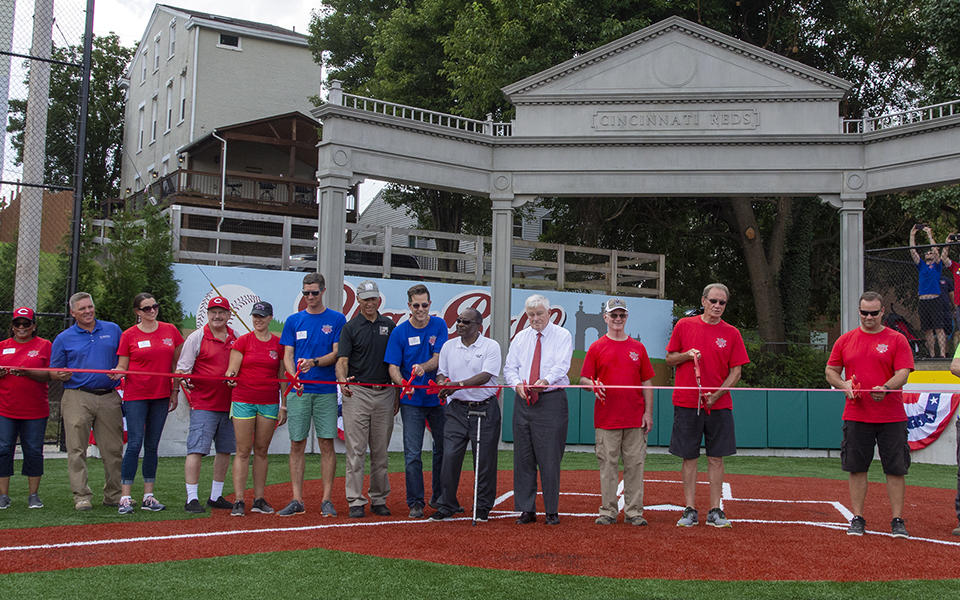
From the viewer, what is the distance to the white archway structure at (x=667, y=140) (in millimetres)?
15867

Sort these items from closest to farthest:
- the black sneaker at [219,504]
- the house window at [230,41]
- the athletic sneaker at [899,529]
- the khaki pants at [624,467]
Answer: the athletic sneaker at [899,529], the khaki pants at [624,467], the black sneaker at [219,504], the house window at [230,41]

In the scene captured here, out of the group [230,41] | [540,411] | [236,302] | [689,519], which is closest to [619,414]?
[540,411]

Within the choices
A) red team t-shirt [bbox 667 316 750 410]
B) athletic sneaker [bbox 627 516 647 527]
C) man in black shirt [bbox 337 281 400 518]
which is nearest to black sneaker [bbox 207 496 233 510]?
man in black shirt [bbox 337 281 400 518]

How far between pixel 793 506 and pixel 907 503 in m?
1.66

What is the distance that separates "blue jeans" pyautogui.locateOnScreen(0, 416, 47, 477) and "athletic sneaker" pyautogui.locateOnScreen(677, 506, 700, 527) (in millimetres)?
6236

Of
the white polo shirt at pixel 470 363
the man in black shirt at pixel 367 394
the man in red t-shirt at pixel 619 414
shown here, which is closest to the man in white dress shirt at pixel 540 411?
the white polo shirt at pixel 470 363

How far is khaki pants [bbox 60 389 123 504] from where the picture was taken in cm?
840

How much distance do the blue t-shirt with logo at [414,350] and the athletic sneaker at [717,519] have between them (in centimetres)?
272

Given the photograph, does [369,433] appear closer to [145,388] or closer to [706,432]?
[145,388]

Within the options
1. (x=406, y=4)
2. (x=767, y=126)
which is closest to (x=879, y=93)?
(x=767, y=126)

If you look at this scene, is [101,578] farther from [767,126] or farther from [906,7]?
[906,7]

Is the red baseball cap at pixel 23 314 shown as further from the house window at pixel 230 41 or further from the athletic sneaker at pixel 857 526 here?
the house window at pixel 230 41

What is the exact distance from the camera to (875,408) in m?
7.45

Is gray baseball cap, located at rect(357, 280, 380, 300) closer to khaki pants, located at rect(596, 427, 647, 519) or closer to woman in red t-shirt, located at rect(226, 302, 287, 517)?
woman in red t-shirt, located at rect(226, 302, 287, 517)
